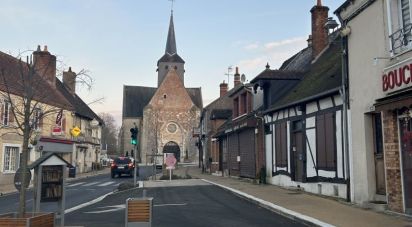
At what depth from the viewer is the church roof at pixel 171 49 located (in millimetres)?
79062

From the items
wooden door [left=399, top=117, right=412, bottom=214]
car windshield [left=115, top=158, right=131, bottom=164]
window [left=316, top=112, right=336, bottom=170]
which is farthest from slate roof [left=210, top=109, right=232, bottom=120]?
wooden door [left=399, top=117, right=412, bottom=214]

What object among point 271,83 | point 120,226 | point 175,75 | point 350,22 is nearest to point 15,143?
point 271,83

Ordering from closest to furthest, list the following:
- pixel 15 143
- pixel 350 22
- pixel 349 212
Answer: pixel 349 212, pixel 350 22, pixel 15 143

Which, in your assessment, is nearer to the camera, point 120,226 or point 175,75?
point 120,226

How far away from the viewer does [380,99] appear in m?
10.1

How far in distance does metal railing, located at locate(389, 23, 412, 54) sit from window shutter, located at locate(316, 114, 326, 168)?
173 inches

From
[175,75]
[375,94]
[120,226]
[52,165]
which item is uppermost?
[175,75]

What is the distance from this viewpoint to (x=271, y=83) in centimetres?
1952

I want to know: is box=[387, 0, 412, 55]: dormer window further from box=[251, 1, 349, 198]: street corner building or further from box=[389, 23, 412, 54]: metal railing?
box=[251, 1, 349, 198]: street corner building

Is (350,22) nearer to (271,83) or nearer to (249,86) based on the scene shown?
(271,83)

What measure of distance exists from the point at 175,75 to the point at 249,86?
48134 millimetres

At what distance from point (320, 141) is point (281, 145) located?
3490mm

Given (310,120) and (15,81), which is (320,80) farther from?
(15,81)

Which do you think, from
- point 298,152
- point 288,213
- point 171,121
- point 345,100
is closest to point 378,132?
point 345,100
